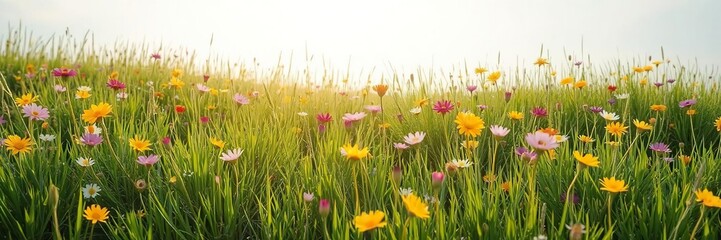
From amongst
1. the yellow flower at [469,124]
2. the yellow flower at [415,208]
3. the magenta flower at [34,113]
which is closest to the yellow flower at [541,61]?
the yellow flower at [469,124]

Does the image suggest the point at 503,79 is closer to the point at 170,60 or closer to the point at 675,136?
the point at 675,136

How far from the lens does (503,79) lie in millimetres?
3346

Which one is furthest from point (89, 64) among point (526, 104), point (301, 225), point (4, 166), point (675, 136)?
point (675, 136)

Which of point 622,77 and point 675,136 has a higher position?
point 622,77

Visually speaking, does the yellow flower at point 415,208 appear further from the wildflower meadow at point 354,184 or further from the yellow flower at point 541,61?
the yellow flower at point 541,61

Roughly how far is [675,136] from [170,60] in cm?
473

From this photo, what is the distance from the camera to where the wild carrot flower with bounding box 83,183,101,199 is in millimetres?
→ 1635

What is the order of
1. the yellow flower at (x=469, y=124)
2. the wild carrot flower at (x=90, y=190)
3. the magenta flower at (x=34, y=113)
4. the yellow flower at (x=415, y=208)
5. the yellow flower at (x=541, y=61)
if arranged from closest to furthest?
1. the yellow flower at (x=415, y=208)
2. the yellow flower at (x=469, y=124)
3. the wild carrot flower at (x=90, y=190)
4. the magenta flower at (x=34, y=113)
5. the yellow flower at (x=541, y=61)

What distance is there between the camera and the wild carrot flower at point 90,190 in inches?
64.4

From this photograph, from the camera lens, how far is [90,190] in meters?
1.66

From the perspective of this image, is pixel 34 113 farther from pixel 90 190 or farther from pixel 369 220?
pixel 369 220

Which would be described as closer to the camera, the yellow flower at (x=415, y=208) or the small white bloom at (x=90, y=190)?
the yellow flower at (x=415, y=208)

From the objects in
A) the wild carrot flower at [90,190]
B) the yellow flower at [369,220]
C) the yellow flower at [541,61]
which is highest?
the yellow flower at [541,61]

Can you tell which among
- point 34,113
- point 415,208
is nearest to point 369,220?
point 415,208
